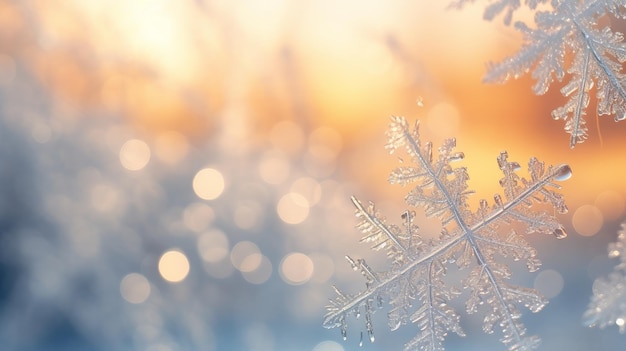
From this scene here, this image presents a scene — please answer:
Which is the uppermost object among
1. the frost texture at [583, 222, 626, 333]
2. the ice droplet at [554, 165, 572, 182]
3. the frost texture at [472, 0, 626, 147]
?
the frost texture at [472, 0, 626, 147]

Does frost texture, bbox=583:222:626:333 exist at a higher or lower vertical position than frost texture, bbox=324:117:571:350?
lower

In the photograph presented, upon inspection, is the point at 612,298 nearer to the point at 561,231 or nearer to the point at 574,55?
the point at 561,231

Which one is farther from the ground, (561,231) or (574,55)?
(574,55)

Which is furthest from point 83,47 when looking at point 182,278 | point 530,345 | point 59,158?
point 530,345

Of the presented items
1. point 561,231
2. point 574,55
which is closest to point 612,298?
point 561,231

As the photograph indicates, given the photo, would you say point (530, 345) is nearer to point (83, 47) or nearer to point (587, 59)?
point (587, 59)
